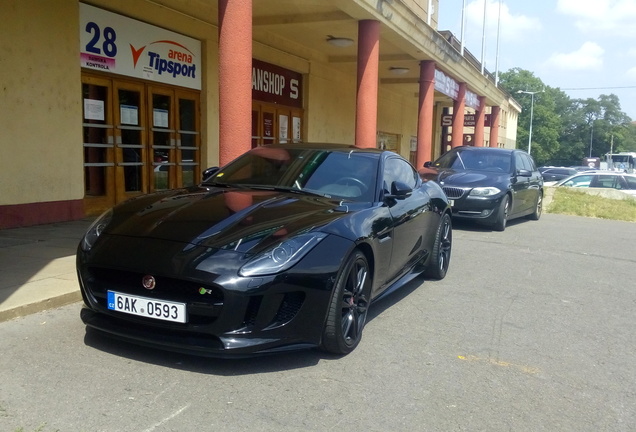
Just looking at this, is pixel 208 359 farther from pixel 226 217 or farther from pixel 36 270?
pixel 36 270

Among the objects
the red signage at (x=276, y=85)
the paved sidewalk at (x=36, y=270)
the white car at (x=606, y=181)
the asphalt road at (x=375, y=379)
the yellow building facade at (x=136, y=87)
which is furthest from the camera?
the white car at (x=606, y=181)

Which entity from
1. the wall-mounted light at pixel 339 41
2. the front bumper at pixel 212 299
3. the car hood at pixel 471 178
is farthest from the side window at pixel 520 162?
the front bumper at pixel 212 299

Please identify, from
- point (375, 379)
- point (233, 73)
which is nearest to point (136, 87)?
point (233, 73)

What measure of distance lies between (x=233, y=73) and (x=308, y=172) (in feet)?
11.6

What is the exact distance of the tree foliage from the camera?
97.2 meters

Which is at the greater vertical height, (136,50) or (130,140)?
(136,50)

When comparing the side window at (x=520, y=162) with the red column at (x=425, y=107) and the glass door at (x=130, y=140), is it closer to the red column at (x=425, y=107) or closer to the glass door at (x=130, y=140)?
the red column at (x=425, y=107)

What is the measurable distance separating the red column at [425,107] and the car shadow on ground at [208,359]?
1329 cm

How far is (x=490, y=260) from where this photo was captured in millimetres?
8297

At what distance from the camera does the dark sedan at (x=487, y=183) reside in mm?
10930

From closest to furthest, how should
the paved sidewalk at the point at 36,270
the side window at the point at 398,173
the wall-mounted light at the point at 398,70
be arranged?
the paved sidewalk at the point at 36,270 → the side window at the point at 398,173 → the wall-mounted light at the point at 398,70

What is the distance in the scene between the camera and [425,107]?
16984 millimetres

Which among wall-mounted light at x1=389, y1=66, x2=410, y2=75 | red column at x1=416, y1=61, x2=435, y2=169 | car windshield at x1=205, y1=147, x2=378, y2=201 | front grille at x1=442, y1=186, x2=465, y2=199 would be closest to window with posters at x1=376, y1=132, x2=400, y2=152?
wall-mounted light at x1=389, y1=66, x2=410, y2=75

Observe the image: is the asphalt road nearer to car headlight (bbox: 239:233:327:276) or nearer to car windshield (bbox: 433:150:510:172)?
car headlight (bbox: 239:233:327:276)
